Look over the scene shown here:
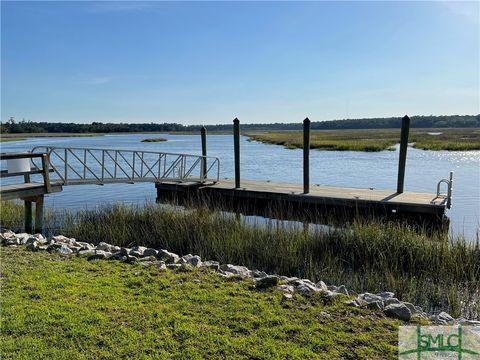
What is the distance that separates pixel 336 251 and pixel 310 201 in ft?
13.4

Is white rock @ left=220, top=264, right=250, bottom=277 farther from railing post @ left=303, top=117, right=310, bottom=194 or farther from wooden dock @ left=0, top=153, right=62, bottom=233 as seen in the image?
railing post @ left=303, top=117, right=310, bottom=194

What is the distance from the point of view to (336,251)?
698 centimetres

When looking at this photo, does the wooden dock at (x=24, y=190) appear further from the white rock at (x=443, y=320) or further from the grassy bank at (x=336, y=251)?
the white rock at (x=443, y=320)

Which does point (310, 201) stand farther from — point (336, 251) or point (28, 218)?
point (28, 218)

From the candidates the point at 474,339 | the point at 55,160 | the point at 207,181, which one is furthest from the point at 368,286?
the point at 55,160

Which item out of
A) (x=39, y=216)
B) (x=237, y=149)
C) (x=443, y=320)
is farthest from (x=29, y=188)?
(x=443, y=320)

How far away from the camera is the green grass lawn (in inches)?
125

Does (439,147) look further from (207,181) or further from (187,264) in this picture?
(187,264)

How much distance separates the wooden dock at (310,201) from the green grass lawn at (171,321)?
3990 mm

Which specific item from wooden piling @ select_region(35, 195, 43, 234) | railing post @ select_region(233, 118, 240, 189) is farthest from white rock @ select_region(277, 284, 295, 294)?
railing post @ select_region(233, 118, 240, 189)

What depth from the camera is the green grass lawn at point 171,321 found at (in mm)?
3184

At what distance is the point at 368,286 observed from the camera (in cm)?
550

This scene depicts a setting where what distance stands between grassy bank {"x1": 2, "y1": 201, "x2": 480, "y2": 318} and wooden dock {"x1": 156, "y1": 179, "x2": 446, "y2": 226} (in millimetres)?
1313

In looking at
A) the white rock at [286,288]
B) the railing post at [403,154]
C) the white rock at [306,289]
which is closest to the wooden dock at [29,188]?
the white rock at [286,288]
